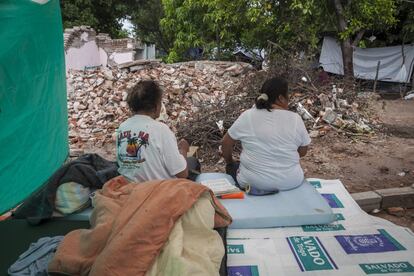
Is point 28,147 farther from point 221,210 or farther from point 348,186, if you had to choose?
point 348,186

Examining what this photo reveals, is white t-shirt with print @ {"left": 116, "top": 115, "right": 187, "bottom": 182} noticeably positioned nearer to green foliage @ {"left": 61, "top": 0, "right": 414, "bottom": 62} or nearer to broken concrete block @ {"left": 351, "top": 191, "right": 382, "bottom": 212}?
broken concrete block @ {"left": 351, "top": 191, "right": 382, "bottom": 212}

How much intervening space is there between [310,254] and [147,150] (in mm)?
1286

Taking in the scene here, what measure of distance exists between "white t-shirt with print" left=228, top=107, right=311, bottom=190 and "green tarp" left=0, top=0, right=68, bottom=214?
80.8 inches

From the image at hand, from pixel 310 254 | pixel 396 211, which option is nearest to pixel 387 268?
pixel 310 254

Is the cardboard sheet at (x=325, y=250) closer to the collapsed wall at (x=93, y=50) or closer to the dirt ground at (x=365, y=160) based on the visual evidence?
the dirt ground at (x=365, y=160)

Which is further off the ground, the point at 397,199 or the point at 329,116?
the point at 329,116

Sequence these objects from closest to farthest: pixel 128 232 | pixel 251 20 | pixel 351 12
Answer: pixel 128 232
pixel 351 12
pixel 251 20

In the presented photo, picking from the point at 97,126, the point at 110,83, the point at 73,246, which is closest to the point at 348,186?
the point at 73,246

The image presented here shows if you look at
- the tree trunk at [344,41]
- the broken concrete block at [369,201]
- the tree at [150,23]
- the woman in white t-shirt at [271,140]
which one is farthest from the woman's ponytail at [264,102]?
the tree at [150,23]

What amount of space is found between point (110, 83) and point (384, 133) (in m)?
6.21

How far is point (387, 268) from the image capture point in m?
2.14

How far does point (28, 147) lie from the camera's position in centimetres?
359

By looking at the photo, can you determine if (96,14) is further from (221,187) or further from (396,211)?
(396,211)

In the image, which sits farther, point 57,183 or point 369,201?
point 369,201
